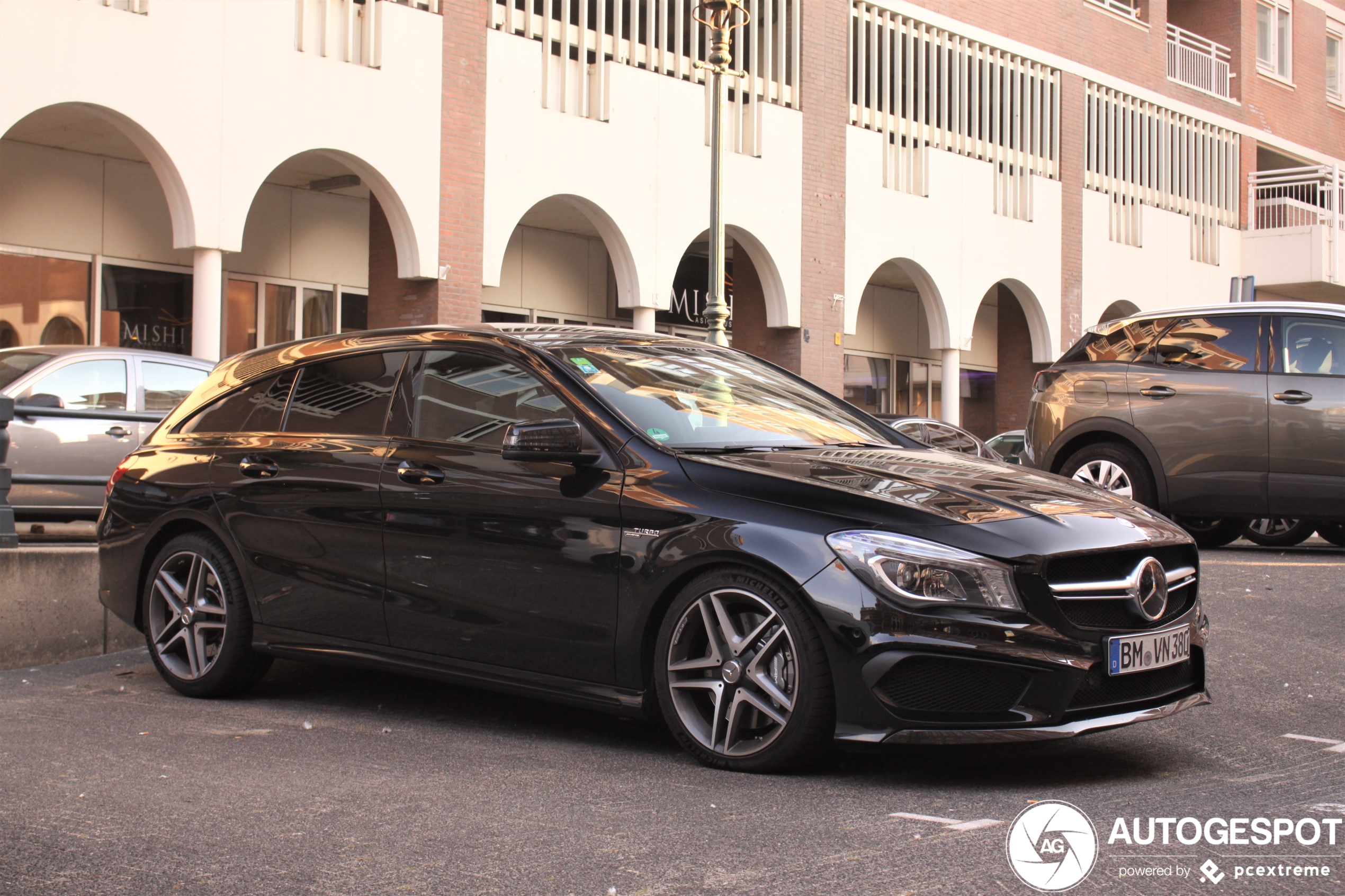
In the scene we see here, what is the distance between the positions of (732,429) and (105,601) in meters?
3.35

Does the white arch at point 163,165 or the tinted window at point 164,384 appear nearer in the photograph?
the tinted window at point 164,384

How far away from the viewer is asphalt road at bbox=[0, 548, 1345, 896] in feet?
12.3

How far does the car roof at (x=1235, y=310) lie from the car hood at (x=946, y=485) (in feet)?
21.7

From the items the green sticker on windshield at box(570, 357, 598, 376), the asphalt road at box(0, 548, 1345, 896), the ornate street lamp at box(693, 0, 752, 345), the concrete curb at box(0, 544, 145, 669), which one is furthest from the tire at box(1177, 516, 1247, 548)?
the concrete curb at box(0, 544, 145, 669)

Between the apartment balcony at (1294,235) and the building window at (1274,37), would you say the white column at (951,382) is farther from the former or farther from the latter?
the building window at (1274,37)

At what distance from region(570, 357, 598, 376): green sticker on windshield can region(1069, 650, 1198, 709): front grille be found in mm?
2152

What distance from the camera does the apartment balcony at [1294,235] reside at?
115 feet

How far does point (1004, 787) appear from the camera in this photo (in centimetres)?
464

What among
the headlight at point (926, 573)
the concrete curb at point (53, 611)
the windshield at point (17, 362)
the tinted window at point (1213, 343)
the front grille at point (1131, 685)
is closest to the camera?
the headlight at point (926, 573)

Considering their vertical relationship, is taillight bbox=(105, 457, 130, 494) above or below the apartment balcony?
below

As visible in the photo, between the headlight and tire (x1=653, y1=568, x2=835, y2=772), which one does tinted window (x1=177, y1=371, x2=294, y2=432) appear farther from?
the headlight

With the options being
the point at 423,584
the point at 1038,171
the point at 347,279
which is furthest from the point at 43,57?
the point at 1038,171

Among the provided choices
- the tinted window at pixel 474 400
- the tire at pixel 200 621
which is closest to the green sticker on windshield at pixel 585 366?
the tinted window at pixel 474 400

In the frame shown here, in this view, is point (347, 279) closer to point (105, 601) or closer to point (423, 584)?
point (105, 601)
